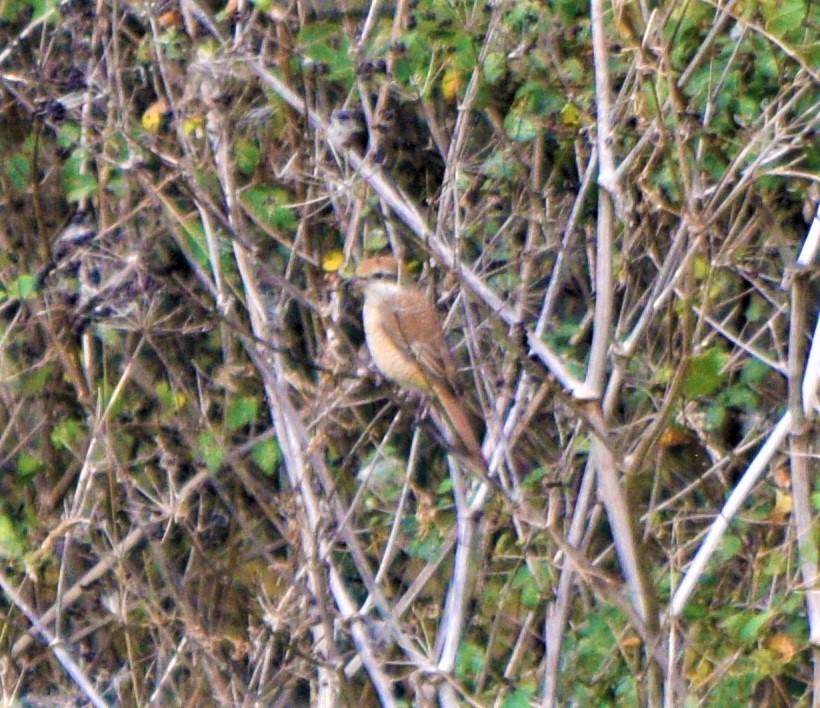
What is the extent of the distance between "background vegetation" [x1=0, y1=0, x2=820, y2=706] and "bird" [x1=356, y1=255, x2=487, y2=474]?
0.10 meters

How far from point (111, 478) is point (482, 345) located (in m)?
1.28

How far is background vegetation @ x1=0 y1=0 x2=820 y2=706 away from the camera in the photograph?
142 inches

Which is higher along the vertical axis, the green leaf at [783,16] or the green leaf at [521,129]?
the green leaf at [783,16]

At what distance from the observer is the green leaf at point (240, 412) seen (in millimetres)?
4906

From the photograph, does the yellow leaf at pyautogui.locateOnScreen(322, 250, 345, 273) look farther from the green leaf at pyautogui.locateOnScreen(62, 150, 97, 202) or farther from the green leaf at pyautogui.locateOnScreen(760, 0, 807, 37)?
the green leaf at pyautogui.locateOnScreen(760, 0, 807, 37)

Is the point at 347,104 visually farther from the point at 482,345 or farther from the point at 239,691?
the point at 239,691

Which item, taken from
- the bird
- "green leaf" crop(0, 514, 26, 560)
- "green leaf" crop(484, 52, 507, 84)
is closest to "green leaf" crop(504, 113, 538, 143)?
"green leaf" crop(484, 52, 507, 84)

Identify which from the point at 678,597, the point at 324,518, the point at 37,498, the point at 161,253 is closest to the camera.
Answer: the point at 678,597

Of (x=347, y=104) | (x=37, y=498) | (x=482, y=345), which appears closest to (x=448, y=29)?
(x=347, y=104)

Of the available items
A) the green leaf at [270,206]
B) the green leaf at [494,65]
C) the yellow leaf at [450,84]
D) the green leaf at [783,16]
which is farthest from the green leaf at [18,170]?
the green leaf at [783,16]

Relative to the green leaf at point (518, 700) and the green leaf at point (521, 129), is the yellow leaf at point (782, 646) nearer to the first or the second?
the green leaf at point (518, 700)

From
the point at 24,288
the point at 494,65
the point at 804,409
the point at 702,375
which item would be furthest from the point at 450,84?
the point at 702,375

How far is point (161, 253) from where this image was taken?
518cm

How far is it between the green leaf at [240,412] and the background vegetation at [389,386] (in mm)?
18
